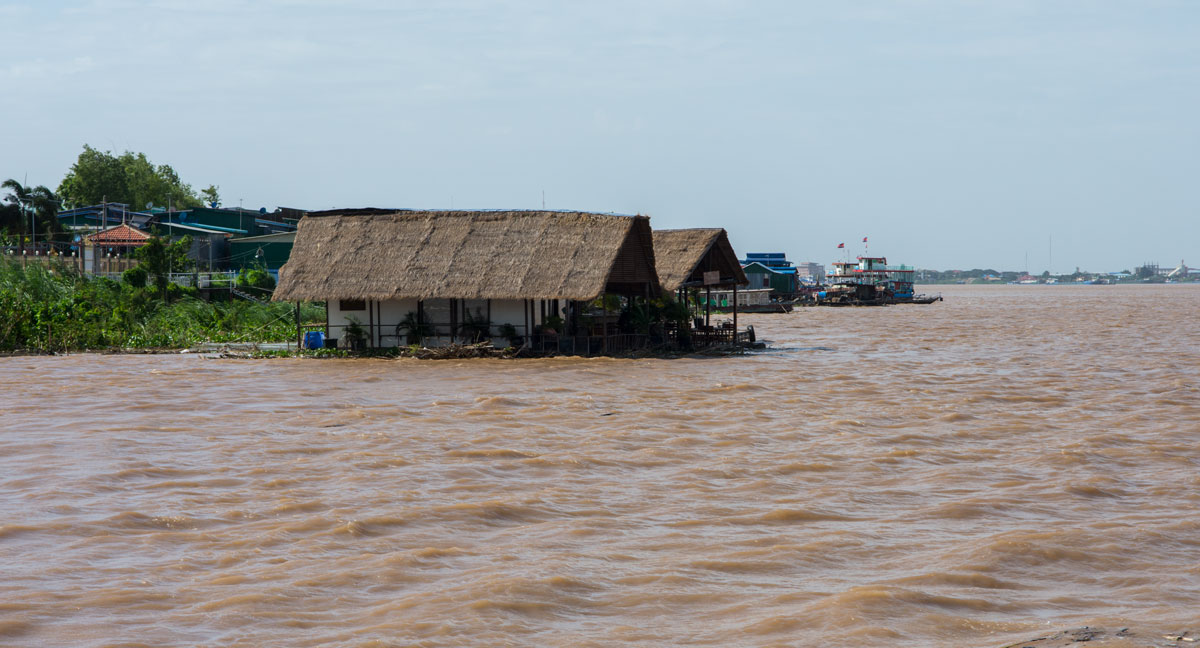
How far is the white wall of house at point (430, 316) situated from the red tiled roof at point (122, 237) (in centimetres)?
2152

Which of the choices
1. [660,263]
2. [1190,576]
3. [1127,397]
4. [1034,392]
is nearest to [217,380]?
[660,263]

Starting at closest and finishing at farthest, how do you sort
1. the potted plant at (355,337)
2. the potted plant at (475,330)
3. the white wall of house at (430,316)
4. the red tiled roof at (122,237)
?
the potted plant at (475,330) < the white wall of house at (430,316) < the potted plant at (355,337) < the red tiled roof at (122,237)

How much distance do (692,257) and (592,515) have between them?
18.5 meters

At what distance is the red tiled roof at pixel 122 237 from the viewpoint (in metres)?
42.5

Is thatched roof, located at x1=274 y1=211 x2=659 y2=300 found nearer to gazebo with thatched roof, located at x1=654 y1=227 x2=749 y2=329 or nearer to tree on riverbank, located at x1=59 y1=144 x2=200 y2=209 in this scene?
gazebo with thatched roof, located at x1=654 y1=227 x2=749 y2=329

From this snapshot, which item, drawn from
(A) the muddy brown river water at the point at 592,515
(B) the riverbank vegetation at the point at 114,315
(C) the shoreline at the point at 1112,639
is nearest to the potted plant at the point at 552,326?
(A) the muddy brown river water at the point at 592,515

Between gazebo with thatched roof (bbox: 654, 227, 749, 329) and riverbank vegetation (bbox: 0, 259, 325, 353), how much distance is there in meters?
9.80

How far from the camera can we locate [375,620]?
6.14m

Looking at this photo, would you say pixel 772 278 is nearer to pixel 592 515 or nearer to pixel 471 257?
pixel 471 257

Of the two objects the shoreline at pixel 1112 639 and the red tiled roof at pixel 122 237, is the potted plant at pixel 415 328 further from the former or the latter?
the red tiled roof at pixel 122 237

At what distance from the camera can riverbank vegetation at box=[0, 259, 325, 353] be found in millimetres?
25234

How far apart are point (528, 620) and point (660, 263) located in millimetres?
21182

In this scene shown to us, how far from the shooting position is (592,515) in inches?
343

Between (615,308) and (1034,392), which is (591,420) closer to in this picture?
(1034,392)
